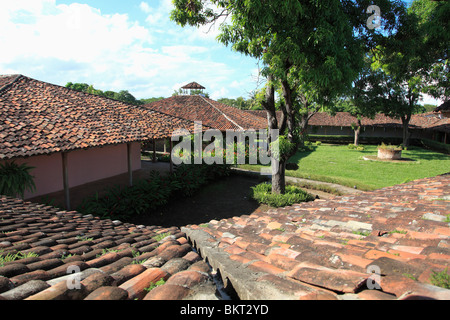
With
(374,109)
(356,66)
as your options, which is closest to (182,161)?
(356,66)

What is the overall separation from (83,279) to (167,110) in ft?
90.3

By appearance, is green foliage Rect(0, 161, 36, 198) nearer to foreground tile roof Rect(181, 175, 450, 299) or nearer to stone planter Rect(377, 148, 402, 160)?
foreground tile roof Rect(181, 175, 450, 299)

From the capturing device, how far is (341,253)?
2635 millimetres

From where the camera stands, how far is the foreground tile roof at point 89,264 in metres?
1.89

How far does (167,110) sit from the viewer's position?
28.6m

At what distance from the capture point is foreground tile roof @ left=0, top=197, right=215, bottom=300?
1.89 metres

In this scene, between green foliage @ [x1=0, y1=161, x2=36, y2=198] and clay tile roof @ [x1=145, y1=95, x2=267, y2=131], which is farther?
clay tile roof @ [x1=145, y1=95, x2=267, y2=131]

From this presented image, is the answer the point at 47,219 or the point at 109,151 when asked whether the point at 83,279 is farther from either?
the point at 109,151

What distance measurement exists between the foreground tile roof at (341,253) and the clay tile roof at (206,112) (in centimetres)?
2020

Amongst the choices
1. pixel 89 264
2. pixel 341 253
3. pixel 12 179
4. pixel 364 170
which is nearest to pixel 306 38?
pixel 341 253

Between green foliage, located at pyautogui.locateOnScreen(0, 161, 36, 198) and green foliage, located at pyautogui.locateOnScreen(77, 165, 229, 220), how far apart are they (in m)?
1.95

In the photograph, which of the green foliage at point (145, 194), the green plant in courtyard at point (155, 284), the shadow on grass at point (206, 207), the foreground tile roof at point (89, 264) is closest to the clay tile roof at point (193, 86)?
the green foliage at point (145, 194)

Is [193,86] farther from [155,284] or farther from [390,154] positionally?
[155,284]

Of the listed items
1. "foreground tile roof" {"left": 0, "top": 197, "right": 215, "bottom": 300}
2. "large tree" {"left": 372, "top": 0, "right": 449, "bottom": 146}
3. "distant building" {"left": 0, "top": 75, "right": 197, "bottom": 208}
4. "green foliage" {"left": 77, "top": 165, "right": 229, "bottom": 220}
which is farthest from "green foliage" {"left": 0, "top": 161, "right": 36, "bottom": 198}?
"large tree" {"left": 372, "top": 0, "right": 449, "bottom": 146}
